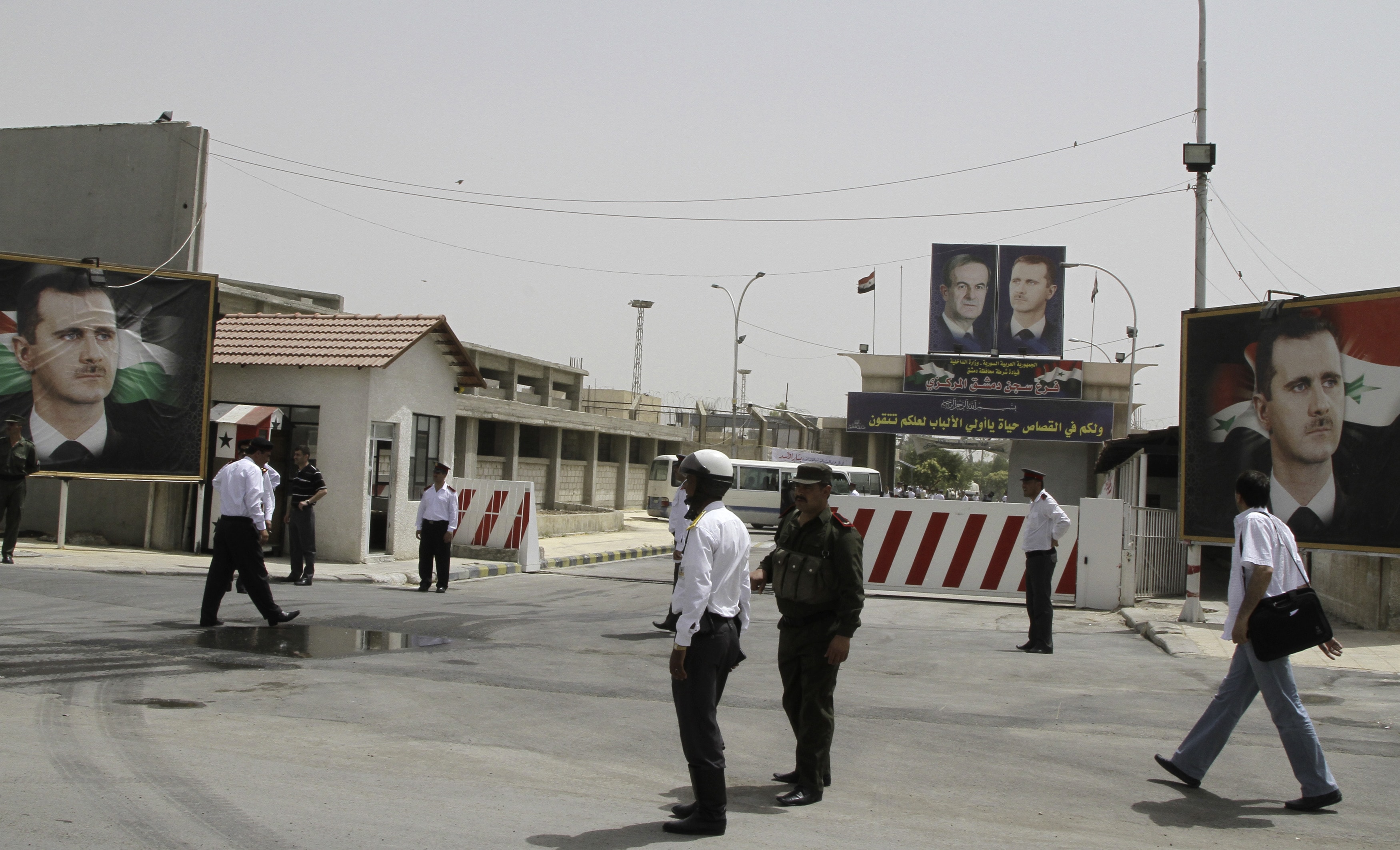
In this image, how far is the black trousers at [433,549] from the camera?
1472 cm

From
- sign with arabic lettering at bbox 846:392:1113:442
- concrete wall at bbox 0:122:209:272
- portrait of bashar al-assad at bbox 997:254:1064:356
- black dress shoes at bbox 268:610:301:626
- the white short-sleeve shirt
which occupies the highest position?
portrait of bashar al-assad at bbox 997:254:1064:356

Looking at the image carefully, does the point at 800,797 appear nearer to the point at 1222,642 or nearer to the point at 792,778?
the point at 792,778

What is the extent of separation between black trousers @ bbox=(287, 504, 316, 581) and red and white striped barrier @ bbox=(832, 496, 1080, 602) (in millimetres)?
7389

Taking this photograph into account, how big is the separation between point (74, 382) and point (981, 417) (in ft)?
126

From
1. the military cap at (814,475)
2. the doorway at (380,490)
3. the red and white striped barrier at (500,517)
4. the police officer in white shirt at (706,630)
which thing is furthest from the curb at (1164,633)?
the doorway at (380,490)

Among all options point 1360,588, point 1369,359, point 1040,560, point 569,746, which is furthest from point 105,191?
point 1360,588

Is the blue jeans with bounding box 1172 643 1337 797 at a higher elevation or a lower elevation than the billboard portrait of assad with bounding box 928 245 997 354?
lower

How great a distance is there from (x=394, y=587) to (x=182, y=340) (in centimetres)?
563

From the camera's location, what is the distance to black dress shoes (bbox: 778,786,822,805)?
5449 millimetres

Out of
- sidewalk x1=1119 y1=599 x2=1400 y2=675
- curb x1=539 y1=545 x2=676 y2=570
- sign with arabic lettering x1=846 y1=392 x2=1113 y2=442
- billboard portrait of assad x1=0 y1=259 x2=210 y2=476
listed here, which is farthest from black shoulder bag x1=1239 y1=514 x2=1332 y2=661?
sign with arabic lettering x1=846 y1=392 x2=1113 y2=442

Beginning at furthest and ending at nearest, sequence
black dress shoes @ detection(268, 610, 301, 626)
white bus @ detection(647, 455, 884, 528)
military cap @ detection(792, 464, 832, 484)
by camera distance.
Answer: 1. white bus @ detection(647, 455, 884, 528)
2. black dress shoes @ detection(268, 610, 301, 626)
3. military cap @ detection(792, 464, 832, 484)

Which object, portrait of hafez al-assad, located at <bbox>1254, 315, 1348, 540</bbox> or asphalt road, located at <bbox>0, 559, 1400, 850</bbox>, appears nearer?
asphalt road, located at <bbox>0, 559, 1400, 850</bbox>

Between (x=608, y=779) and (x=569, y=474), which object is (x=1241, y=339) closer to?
(x=608, y=779)

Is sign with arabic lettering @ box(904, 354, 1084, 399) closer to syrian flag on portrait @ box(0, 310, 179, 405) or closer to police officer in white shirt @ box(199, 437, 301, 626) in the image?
syrian flag on portrait @ box(0, 310, 179, 405)
